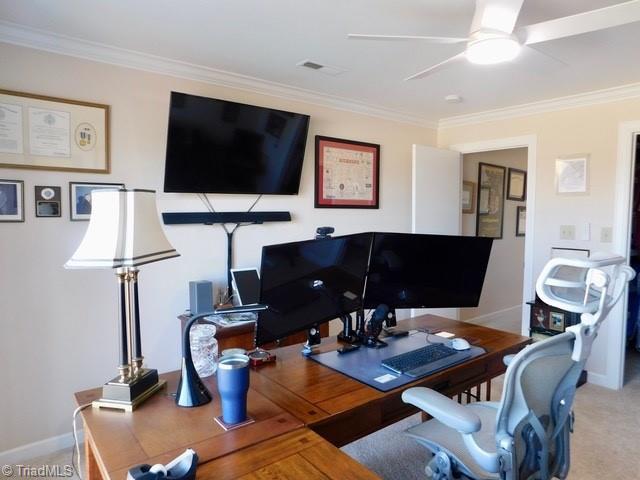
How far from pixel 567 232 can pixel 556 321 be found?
0.78m

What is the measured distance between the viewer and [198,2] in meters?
1.96

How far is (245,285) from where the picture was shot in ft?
9.64

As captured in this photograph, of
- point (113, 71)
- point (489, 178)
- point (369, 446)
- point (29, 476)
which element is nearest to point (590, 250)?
point (489, 178)

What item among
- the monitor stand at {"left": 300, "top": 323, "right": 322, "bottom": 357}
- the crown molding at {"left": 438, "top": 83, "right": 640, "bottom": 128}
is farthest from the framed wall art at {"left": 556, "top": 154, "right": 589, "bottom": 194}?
the monitor stand at {"left": 300, "top": 323, "right": 322, "bottom": 357}

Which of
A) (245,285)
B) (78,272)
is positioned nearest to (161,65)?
(78,272)

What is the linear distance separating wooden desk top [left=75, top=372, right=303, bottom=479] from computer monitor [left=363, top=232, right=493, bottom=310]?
2.84 ft

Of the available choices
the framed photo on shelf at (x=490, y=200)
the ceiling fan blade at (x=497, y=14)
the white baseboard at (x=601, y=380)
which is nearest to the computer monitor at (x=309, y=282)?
the ceiling fan blade at (x=497, y=14)

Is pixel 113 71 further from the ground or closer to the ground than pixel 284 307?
further from the ground

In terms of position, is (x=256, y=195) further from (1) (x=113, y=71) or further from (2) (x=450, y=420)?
(2) (x=450, y=420)

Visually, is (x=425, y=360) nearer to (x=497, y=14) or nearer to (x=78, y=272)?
(x=497, y=14)

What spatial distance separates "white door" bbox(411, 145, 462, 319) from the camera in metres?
4.13

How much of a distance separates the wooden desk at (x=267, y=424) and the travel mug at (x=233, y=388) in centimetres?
5

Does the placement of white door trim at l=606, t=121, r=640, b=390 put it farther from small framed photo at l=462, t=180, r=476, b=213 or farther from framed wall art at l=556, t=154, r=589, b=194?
small framed photo at l=462, t=180, r=476, b=213

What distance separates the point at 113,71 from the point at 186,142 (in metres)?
0.59
